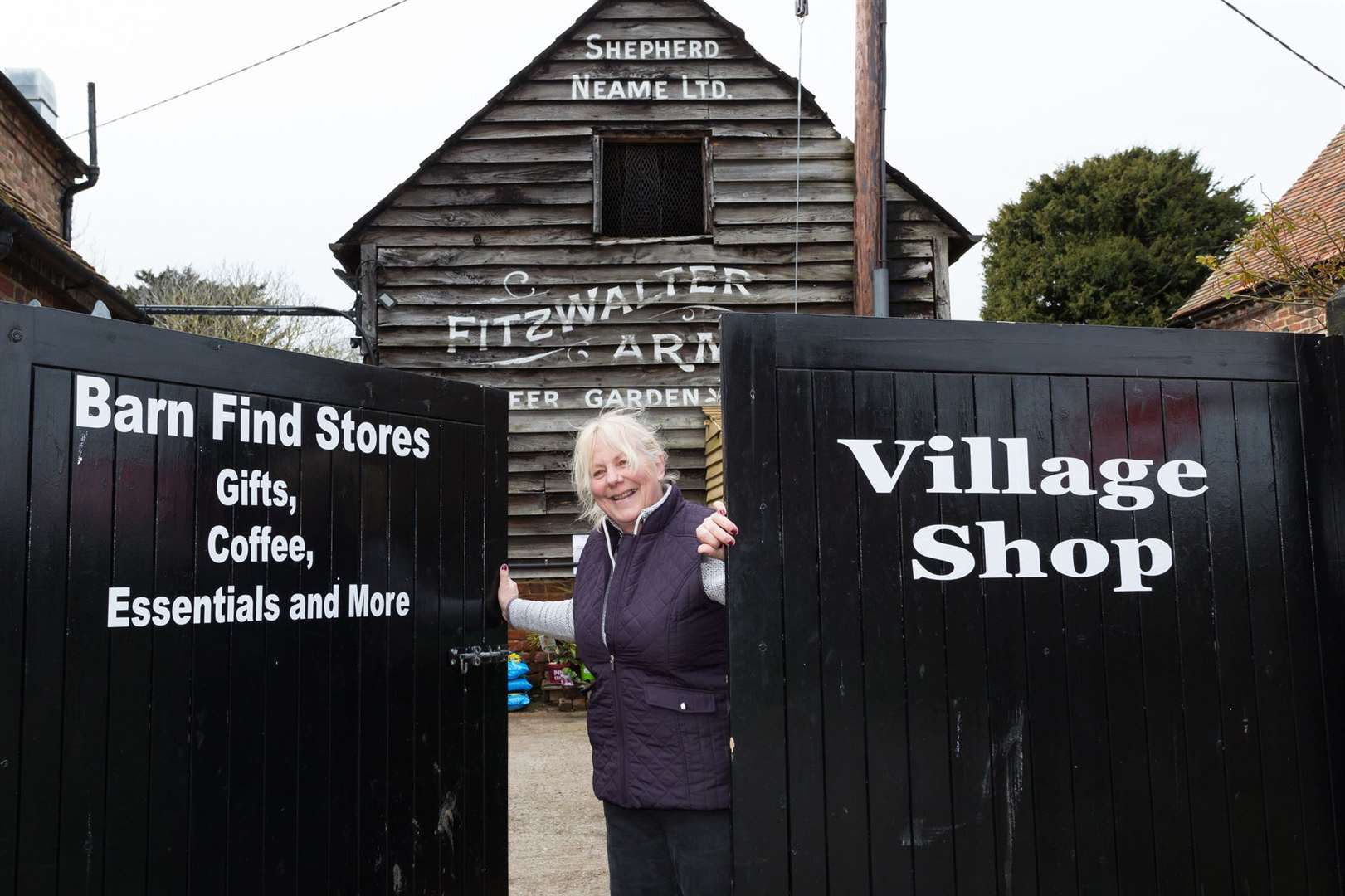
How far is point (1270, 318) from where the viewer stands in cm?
1441

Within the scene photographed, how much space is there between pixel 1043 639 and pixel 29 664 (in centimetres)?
245

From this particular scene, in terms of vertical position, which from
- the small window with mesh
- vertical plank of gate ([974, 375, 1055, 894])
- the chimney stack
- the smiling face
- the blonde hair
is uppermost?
the chimney stack

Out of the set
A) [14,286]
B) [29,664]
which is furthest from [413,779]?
[14,286]

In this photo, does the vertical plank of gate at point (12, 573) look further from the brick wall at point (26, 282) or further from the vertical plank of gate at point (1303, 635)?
the brick wall at point (26, 282)

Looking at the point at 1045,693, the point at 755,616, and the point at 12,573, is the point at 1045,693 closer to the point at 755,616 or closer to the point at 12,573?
the point at 755,616

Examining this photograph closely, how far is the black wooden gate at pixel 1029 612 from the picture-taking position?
Answer: 2689 millimetres

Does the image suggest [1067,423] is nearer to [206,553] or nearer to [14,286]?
[206,553]

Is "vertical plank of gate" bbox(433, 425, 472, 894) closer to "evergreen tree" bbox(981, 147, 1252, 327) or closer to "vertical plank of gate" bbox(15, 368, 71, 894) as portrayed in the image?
"vertical plank of gate" bbox(15, 368, 71, 894)

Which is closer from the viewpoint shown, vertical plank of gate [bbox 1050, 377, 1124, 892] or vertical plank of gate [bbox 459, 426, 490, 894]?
vertical plank of gate [bbox 1050, 377, 1124, 892]

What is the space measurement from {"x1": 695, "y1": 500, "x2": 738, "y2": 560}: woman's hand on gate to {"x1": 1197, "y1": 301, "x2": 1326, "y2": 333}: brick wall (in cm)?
954

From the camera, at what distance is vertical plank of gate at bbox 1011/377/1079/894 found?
8.99ft

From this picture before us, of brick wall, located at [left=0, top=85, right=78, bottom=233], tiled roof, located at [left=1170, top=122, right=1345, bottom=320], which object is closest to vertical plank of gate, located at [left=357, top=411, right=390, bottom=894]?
brick wall, located at [left=0, top=85, right=78, bottom=233]

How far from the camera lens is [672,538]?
9.54 ft

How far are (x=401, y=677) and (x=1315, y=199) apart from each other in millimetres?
15573
